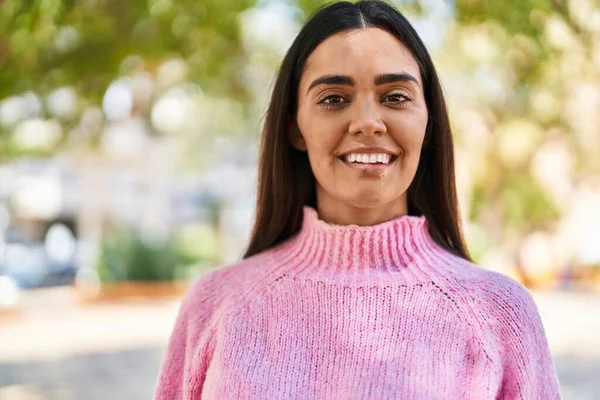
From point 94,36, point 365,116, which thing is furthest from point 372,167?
point 94,36

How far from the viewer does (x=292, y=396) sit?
65.6 inches

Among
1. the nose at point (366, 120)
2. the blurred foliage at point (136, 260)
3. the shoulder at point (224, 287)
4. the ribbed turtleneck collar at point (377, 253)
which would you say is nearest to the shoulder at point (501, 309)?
the ribbed turtleneck collar at point (377, 253)

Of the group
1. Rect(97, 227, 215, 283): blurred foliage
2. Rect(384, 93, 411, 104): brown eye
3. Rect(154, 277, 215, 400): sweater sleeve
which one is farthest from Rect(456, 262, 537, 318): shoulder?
Rect(97, 227, 215, 283): blurred foliage

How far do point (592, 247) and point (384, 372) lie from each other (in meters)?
19.0

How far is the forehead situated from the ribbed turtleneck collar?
351 mm

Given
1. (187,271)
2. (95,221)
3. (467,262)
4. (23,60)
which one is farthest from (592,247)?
(467,262)

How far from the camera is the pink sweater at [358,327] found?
162 cm

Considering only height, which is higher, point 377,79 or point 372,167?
point 377,79

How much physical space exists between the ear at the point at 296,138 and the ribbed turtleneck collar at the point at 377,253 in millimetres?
192

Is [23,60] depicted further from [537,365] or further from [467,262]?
[537,365]

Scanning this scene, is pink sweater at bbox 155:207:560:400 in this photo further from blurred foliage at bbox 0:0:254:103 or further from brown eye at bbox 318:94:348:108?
blurred foliage at bbox 0:0:254:103

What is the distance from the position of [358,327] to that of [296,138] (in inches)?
19.7

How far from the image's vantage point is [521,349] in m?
1.61

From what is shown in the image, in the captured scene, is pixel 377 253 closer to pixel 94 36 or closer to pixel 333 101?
pixel 333 101
